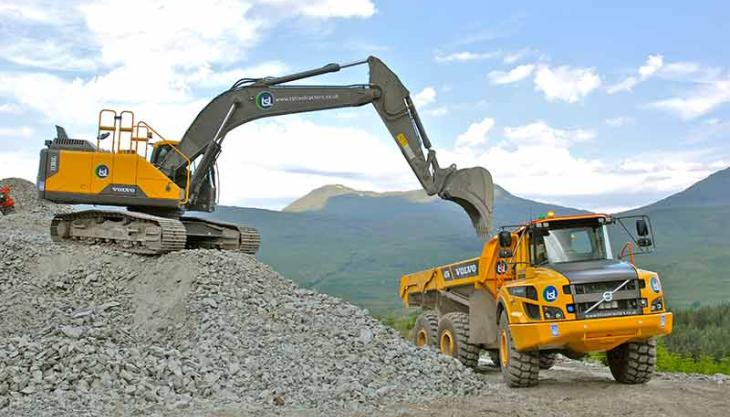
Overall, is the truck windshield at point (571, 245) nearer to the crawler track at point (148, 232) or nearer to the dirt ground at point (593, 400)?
the dirt ground at point (593, 400)

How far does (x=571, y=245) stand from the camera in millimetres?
10992

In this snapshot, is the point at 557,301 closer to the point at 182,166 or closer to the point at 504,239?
the point at 504,239

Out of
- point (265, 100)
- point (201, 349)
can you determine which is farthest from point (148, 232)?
point (201, 349)

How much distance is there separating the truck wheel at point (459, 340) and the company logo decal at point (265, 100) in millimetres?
6024

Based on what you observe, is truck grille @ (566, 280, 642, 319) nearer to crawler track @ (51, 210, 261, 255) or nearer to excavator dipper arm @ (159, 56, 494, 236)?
excavator dipper arm @ (159, 56, 494, 236)

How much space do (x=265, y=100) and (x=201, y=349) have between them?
7126mm

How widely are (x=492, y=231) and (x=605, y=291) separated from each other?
4.49m

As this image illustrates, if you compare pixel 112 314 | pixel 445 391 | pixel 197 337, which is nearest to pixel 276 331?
pixel 197 337

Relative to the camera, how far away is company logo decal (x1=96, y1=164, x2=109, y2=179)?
52.6 feet

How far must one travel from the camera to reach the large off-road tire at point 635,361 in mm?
10750

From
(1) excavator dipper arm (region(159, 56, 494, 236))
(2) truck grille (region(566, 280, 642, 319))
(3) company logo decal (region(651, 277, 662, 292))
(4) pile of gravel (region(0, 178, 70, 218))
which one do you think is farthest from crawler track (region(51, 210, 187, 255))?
(4) pile of gravel (region(0, 178, 70, 218))

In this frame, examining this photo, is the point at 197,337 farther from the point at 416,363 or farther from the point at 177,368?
the point at 416,363

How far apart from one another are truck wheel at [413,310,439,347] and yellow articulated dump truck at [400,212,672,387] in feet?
1.71

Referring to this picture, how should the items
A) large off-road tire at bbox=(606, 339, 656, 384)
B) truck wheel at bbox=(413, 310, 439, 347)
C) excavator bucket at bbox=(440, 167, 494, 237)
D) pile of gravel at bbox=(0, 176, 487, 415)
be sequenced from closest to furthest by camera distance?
pile of gravel at bbox=(0, 176, 487, 415) → large off-road tire at bbox=(606, 339, 656, 384) → truck wheel at bbox=(413, 310, 439, 347) → excavator bucket at bbox=(440, 167, 494, 237)
